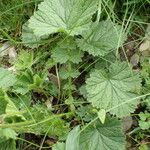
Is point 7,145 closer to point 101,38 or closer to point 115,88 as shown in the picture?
point 115,88

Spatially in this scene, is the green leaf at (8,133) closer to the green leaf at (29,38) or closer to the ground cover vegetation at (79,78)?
the ground cover vegetation at (79,78)

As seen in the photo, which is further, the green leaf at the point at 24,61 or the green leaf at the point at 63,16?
the green leaf at the point at 24,61

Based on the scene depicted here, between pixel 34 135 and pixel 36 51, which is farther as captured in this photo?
pixel 36 51

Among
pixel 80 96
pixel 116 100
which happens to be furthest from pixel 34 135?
pixel 116 100

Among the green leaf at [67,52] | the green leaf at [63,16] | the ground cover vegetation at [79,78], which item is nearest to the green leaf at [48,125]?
the ground cover vegetation at [79,78]

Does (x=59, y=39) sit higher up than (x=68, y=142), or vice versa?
(x=59, y=39)

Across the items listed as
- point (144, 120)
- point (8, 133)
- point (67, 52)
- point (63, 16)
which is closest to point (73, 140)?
point (8, 133)

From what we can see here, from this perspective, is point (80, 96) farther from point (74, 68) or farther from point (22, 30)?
point (22, 30)
